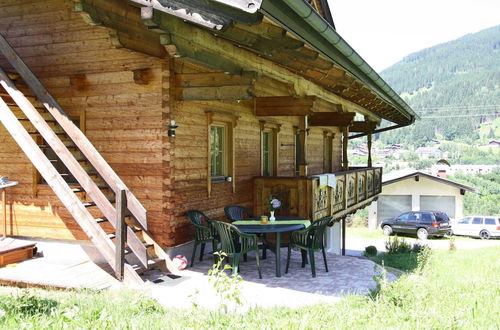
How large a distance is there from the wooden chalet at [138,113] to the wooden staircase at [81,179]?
0.06 ft

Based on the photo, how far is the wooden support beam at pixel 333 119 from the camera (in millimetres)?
13562

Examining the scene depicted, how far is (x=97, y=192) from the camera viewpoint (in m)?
7.09

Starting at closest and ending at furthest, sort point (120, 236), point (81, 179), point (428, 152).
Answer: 1. point (120, 236)
2. point (81, 179)
3. point (428, 152)

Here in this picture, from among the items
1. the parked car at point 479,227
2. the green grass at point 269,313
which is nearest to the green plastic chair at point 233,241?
the green grass at point 269,313

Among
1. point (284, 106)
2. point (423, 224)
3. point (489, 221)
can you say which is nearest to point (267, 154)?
point (284, 106)

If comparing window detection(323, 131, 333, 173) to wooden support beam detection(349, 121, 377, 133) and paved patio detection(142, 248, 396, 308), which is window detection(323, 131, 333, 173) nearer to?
wooden support beam detection(349, 121, 377, 133)

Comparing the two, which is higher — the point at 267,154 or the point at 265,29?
the point at 265,29

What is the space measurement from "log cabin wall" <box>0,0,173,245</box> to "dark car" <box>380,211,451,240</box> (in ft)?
65.5

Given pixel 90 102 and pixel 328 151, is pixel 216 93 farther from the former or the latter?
pixel 328 151

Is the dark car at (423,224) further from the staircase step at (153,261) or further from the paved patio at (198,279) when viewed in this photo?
the staircase step at (153,261)

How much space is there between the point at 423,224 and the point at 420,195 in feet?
22.0

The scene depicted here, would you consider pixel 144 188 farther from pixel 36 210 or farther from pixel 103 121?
pixel 36 210

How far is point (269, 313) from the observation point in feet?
17.6

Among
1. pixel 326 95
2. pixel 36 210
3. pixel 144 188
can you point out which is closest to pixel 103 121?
pixel 144 188
